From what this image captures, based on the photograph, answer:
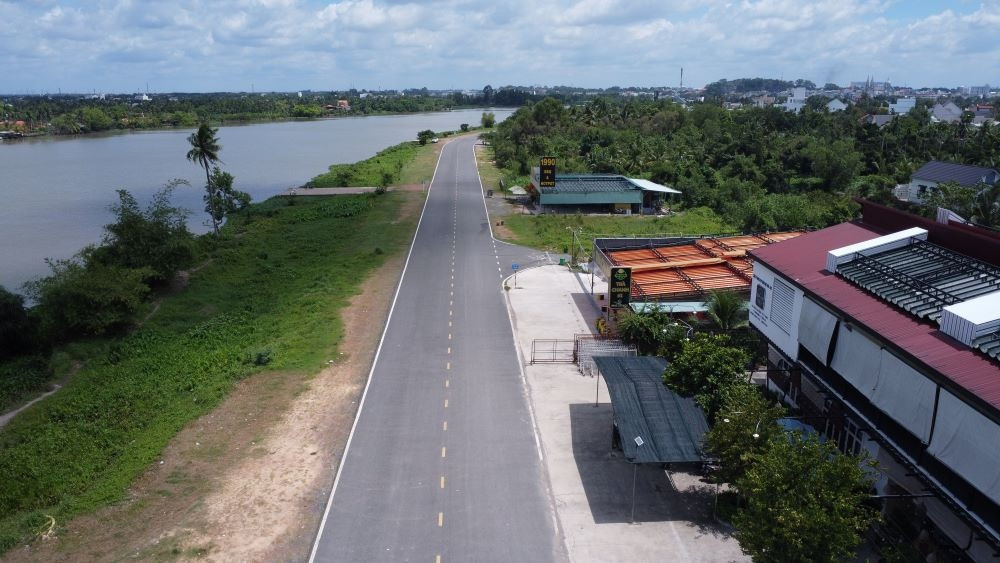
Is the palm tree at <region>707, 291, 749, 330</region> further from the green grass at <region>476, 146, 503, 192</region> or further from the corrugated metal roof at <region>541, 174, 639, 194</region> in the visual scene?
the green grass at <region>476, 146, 503, 192</region>

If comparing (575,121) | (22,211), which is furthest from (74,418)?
(575,121)

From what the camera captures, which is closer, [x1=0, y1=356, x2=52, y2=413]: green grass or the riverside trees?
[x1=0, y1=356, x2=52, y2=413]: green grass

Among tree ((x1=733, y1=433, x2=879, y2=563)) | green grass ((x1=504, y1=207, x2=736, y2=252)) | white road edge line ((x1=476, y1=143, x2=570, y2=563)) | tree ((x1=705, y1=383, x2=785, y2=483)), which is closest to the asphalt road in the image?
white road edge line ((x1=476, y1=143, x2=570, y2=563))

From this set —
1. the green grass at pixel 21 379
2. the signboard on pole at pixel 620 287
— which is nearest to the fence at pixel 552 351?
the signboard on pole at pixel 620 287

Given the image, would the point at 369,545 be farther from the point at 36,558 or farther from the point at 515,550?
the point at 36,558

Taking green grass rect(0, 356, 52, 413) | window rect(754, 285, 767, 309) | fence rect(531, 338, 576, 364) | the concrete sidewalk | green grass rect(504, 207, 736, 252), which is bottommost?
green grass rect(0, 356, 52, 413)

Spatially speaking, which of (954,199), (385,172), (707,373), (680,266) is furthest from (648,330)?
(385,172)

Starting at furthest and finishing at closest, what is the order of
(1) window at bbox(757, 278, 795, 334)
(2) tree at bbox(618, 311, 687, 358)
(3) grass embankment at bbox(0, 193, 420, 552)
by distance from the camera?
(2) tree at bbox(618, 311, 687, 358)
(1) window at bbox(757, 278, 795, 334)
(3) grass embankment at bbox(0, 193, 420, 552)

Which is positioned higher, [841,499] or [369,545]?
[841,499]
